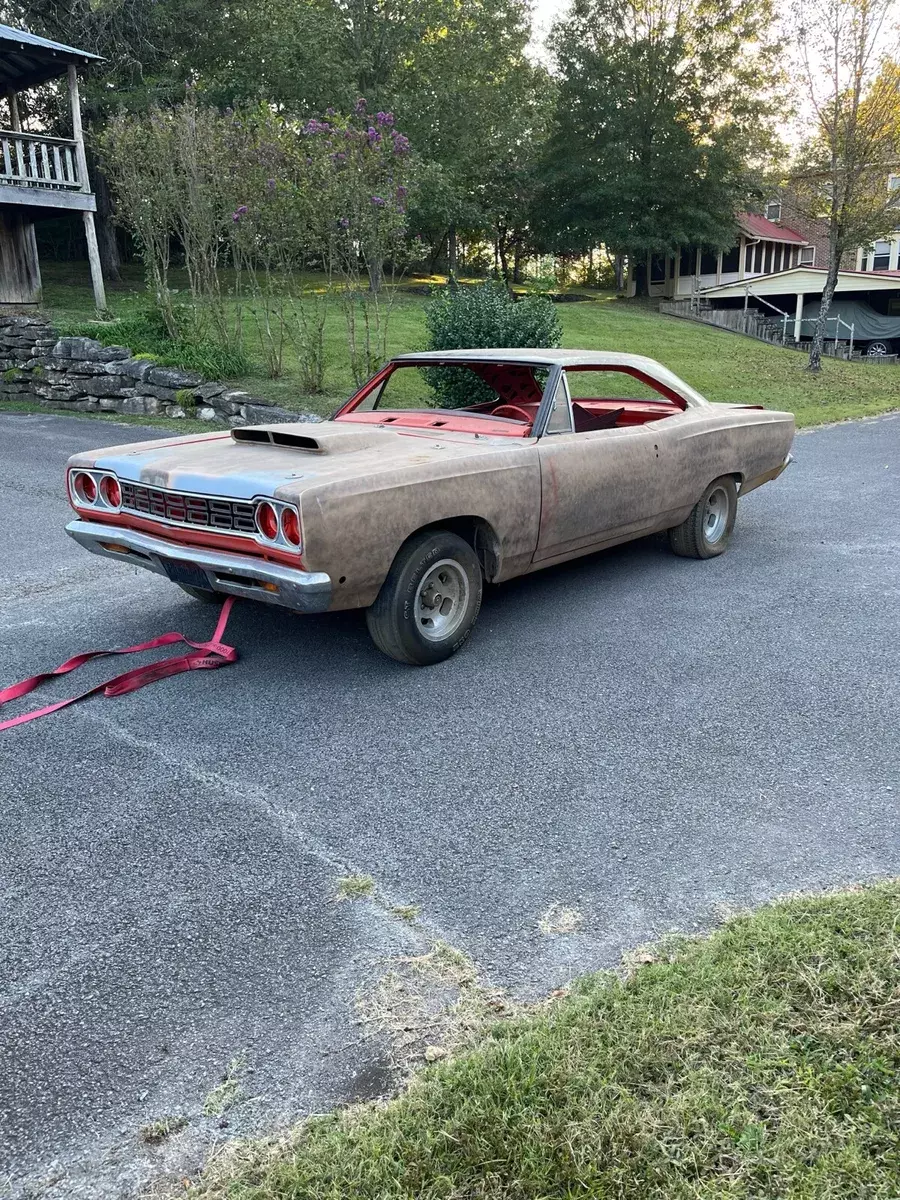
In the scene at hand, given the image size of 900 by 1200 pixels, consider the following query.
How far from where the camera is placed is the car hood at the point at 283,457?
4.07 m

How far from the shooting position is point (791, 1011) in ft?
7.23

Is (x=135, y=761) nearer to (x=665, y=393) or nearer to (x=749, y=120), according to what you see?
(x=665, y=393)

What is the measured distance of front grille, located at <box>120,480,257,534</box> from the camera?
13.3ft

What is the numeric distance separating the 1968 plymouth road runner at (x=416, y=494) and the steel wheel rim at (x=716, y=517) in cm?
12

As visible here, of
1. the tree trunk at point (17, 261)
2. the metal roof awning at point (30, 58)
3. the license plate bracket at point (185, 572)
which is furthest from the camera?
the tree trunk at point (17, 261)

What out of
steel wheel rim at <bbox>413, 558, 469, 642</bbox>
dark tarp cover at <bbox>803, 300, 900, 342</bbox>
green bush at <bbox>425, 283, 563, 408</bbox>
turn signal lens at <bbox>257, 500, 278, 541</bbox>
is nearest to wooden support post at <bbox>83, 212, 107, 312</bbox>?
green bush at <bbox>425, 283, 563, 408</bbox>

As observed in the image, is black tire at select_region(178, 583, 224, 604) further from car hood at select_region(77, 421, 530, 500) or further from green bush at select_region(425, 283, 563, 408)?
green bush at select_region(425, 283, 563, 408)

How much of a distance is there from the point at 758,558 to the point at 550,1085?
518cm

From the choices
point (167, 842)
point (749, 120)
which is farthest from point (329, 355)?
point (749, 120)

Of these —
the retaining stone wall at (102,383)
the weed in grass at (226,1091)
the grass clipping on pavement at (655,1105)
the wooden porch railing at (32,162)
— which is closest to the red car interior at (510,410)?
the grass clipping on pavement at (655,1105)

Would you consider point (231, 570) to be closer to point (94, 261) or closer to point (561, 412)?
point (561, 412)

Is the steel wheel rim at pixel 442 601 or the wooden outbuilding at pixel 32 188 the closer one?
the steel wheel rim at pixel 442 601

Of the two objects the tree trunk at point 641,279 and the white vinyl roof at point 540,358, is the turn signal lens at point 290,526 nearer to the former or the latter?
the white vinyl roof at point 540,358

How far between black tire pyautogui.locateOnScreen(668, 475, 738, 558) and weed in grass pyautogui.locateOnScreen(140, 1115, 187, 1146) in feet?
16.7
